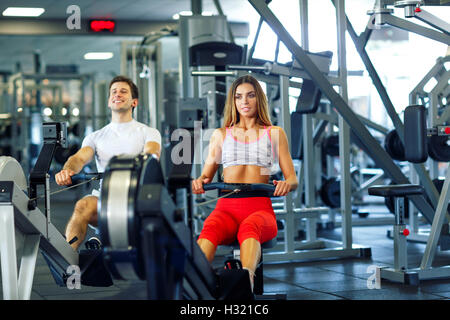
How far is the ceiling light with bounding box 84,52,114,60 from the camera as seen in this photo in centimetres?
1387

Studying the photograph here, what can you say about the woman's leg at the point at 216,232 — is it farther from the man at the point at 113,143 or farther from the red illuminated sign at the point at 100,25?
the red illuminated sign at the point at 100,25

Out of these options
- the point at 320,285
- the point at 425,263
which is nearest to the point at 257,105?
the point at 320,285

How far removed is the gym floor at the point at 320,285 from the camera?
3443 millimetres

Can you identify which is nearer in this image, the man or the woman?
the woman

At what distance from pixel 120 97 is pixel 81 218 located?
1.85 feet

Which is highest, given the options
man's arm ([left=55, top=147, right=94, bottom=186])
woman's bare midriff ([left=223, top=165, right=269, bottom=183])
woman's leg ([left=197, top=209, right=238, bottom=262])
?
man's arm ([left=55, top=147, right=94, bottom=186])

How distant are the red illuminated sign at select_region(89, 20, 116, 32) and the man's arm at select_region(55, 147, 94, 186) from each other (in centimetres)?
314

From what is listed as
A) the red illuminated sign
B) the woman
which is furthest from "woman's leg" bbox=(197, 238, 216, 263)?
the red illuminated sign

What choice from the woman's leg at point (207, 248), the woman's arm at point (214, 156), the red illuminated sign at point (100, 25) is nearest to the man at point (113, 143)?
the woman's arm at point (214, 156)

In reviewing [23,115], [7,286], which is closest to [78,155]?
[7,286]

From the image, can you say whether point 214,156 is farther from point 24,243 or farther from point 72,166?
point 24,243

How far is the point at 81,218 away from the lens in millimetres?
2932

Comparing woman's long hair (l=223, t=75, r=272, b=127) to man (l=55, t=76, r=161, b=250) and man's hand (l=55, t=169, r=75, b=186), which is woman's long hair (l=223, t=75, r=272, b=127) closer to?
man (l=55, t=76, r=161, b=250)

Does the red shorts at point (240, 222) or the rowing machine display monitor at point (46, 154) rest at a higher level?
the rowing machine display monitor at point (46, 154)
